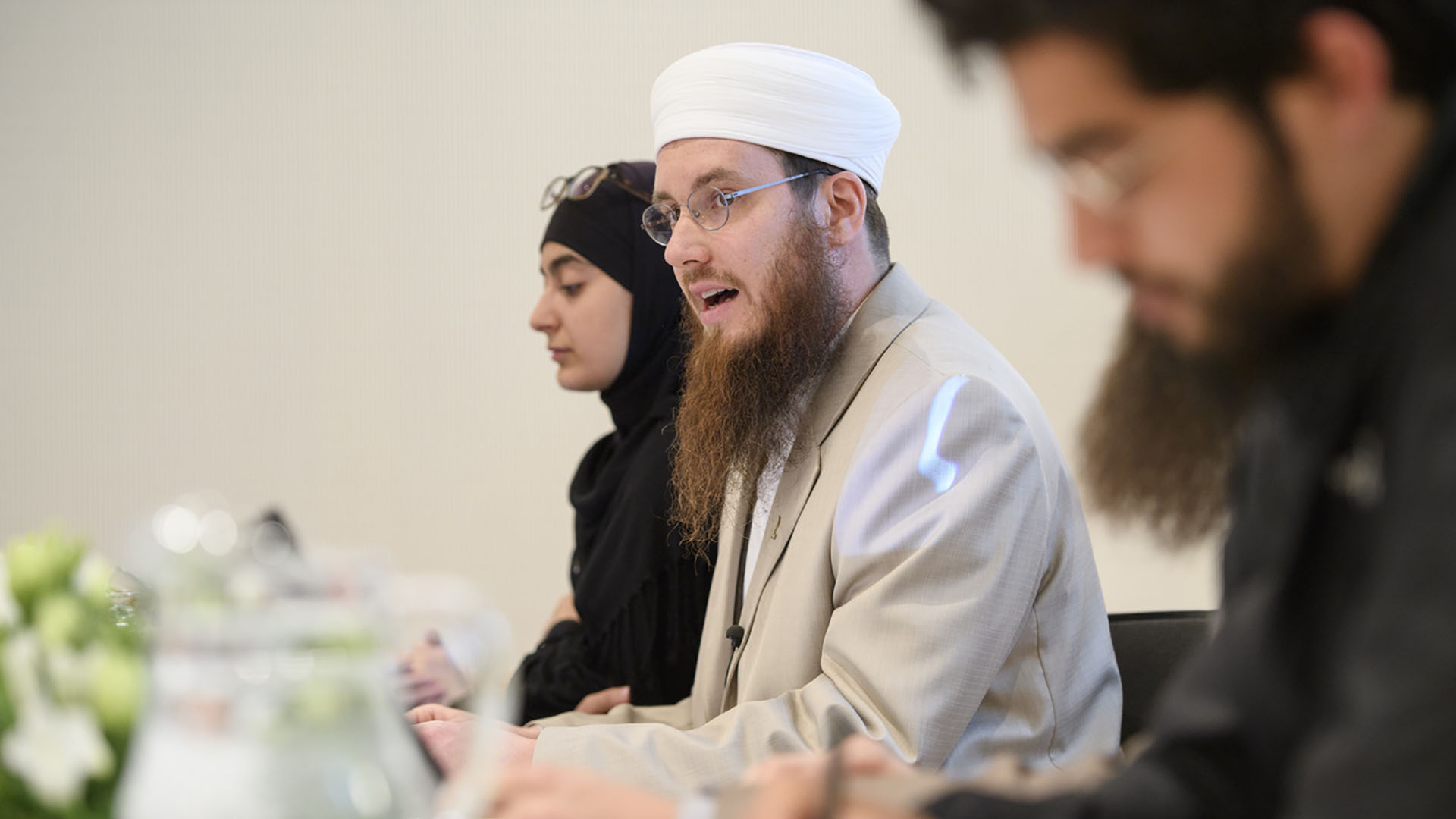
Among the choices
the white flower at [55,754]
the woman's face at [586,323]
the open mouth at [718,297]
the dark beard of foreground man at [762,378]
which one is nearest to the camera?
the white flower at [55,754]

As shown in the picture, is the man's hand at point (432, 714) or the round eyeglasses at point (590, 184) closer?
the man's hand at point (432, 714)

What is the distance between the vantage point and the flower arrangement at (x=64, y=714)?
0.59 meters

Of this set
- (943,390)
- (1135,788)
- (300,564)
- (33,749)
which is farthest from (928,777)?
(943,390)

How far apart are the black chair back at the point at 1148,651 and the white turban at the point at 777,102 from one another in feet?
2.70

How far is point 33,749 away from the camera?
583 mm

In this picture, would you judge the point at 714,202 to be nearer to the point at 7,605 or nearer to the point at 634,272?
the point at 634,272

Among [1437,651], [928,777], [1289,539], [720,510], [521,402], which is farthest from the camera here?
[521,402]

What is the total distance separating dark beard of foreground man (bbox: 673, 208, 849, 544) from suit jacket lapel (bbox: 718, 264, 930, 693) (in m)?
0.05

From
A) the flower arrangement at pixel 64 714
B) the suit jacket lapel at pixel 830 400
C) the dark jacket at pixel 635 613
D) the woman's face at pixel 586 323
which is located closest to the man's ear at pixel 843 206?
the suit jacket lapel at pixel 830 400

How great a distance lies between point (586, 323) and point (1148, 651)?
1.24 m

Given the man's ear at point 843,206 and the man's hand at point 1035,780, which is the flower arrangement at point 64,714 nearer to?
the man's hand at point 1035,780

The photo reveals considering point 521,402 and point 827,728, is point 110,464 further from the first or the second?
point 827,728

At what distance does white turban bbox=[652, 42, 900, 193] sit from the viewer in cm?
178

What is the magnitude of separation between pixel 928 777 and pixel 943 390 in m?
0.83
